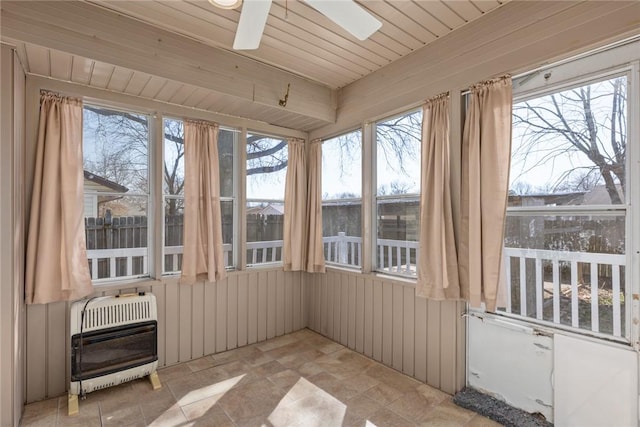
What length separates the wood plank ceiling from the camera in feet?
6.73

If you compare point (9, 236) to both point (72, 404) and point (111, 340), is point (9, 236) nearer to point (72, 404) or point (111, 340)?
point (111, 340)

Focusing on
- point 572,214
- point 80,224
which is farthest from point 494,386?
point 80,224

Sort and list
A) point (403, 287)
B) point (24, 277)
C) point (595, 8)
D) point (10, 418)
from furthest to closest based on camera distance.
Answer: point (403, 287)
point (24, 277)
point (10, 418)
point (595, 8)

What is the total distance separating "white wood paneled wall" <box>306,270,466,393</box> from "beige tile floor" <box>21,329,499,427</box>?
0.15 meters

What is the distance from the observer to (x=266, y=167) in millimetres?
3734

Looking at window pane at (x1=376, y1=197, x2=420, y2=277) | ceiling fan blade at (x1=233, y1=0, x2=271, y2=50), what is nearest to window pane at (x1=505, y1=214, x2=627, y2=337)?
window pane at (x1=376, y1=197, x2=420, y2=277)

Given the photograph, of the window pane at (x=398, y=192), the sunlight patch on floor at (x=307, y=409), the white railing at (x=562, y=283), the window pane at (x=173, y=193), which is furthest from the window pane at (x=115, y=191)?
the white railing at (x=562, y=283)

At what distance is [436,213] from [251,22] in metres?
1.82

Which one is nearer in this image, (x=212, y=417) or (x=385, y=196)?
(x=212, y=417)

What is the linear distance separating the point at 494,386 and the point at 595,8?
253 cm

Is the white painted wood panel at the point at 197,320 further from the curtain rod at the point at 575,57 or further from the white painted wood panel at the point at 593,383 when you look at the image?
the curtain rod at the point at 575,57

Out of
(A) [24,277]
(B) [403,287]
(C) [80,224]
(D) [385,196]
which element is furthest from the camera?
(D) [385,196]

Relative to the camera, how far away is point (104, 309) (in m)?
2.51

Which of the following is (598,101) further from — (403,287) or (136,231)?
(136,231)
